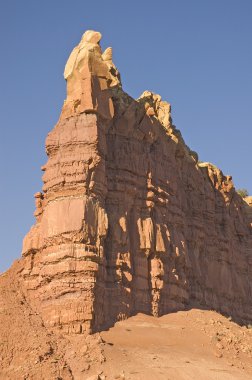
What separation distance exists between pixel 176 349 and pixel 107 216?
775 cm

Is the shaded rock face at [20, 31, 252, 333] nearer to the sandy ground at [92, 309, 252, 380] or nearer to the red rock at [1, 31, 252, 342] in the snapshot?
the red rock at [1, 31, 252, 342]

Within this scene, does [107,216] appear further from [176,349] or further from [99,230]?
[176,349]

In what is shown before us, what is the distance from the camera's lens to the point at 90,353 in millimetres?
31266

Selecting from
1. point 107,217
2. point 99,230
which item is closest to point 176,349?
point 99,230

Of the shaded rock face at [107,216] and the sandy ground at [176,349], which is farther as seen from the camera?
the shaded rock face at [107,216]

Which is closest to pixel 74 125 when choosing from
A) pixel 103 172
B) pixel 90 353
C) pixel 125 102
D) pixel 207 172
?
pixel 103 172

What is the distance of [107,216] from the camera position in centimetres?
3675

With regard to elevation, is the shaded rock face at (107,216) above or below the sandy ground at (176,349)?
above

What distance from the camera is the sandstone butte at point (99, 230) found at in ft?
110

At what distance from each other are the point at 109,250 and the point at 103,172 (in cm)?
418

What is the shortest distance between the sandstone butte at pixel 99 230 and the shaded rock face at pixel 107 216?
6 centimetres

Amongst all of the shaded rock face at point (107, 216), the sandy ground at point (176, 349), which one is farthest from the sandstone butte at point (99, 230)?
the sandy ground at point (176, 349)

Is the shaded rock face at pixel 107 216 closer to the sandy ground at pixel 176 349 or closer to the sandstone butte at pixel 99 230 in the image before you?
the sandstone butte at pixel 99 230

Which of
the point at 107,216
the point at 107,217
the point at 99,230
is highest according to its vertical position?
the point at 107,216
